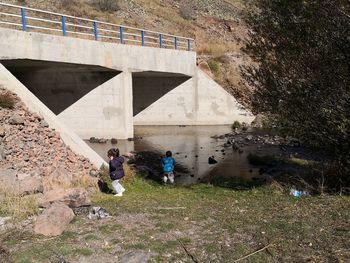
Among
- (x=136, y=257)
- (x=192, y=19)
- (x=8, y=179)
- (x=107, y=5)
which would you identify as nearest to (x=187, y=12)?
(x=192, y=19)

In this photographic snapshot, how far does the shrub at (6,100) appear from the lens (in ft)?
45.0

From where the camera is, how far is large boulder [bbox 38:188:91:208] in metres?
9.18

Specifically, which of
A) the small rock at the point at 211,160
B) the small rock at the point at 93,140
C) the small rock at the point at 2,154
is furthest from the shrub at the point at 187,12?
the small rock at the point at 2,154

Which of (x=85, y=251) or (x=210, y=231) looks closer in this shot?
(x=85, y=251)

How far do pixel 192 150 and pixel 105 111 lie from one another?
586 centimetres

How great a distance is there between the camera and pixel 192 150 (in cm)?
2253

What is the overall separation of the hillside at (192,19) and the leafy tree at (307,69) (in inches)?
740

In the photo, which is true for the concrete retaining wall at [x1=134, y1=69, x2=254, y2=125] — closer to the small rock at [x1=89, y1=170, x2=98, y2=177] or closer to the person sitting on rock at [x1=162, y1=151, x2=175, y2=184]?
the person sitting on rock at [x1=162, y1=151, x2=175, y2=184]

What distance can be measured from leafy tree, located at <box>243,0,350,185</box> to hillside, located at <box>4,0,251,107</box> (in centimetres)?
1879

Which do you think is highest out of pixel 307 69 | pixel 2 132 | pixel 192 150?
pixel 307 69

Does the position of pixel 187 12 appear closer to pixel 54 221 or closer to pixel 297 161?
pixel 297 161

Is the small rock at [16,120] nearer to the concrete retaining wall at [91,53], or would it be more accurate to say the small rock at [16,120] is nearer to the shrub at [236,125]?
the concrete retaining wall at [91,53]

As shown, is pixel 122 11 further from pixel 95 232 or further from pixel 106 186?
pixel 95 232

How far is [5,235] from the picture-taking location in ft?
24.8
